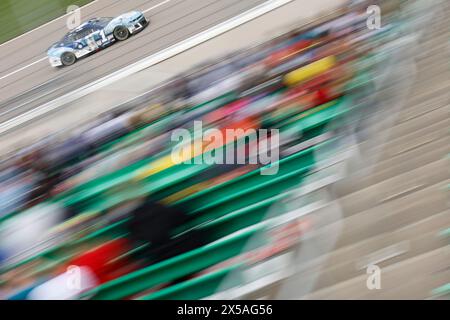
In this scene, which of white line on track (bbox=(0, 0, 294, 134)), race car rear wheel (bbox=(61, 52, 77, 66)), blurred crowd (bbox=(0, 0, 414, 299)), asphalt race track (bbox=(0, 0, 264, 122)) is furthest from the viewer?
race car rear wheel (bbox=(61, 52, 77, 66))

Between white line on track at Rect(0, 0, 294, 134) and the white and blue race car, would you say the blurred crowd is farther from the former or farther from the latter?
the white and blue race car

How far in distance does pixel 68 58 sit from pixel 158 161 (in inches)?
94.6

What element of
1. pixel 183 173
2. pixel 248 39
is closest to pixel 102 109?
pixel 248 39

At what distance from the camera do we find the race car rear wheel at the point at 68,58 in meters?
5.43

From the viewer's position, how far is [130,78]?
207 inches

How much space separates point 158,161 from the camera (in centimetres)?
352

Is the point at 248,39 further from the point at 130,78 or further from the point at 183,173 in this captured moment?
the point at 183,173

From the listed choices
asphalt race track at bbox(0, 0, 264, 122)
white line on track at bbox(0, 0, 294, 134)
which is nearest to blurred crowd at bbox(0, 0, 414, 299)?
white line on track at bbox(0, 0, 294, 134)

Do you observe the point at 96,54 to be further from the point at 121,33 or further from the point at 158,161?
the point at 158,161

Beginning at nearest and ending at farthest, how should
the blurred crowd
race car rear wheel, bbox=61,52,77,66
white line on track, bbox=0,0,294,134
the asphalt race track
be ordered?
the blurred crowd → white line on track, bbox=0,0,294,134 → the asphalt race track → race car rear wheel, bbox=61,52,77,66

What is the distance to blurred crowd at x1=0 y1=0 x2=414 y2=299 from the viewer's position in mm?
2883

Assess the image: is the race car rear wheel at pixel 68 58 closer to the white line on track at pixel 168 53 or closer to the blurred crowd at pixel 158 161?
the white line on track at pixel 168 53

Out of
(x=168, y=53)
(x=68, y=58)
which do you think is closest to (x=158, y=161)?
(x=168, y=53)
